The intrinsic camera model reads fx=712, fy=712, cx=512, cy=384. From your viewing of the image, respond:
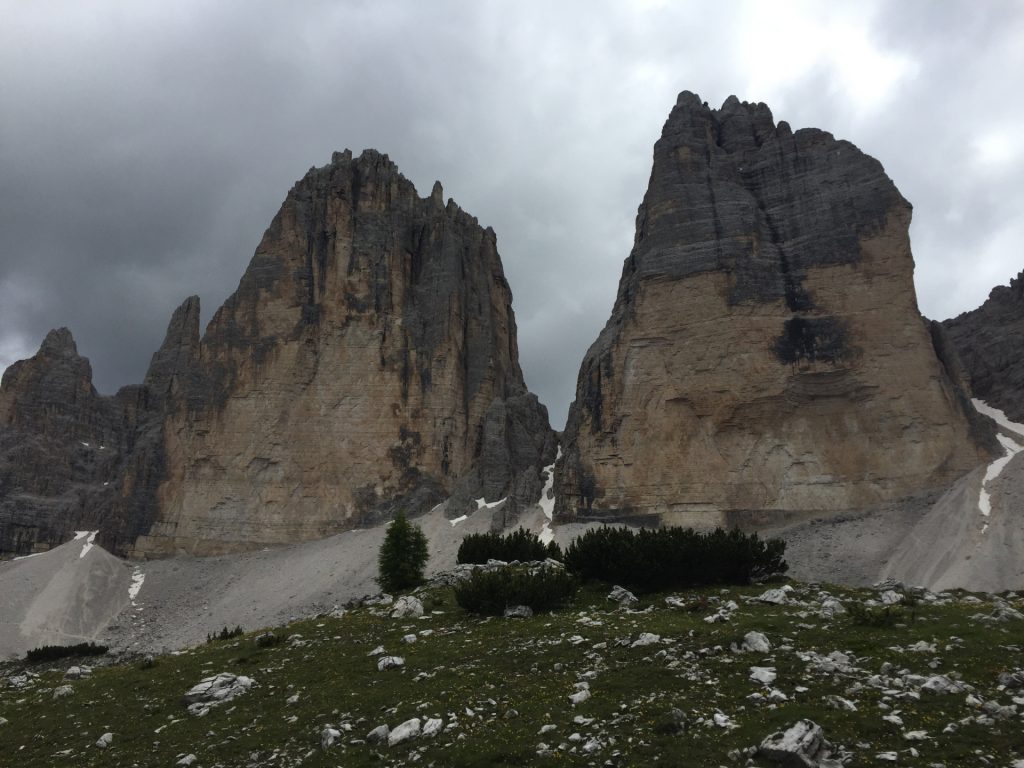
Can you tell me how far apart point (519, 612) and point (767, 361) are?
5543 cm

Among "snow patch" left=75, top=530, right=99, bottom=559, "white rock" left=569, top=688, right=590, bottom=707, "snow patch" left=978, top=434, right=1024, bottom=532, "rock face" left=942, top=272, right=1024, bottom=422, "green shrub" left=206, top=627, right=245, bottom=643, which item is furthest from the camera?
"snow patch" left=75, top=530, right=99, bottom=559

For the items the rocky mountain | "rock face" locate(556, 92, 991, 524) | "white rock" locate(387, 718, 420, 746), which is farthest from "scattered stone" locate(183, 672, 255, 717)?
the rocky mountain

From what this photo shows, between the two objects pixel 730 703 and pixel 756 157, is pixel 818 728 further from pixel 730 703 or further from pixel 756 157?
pixel 756 157

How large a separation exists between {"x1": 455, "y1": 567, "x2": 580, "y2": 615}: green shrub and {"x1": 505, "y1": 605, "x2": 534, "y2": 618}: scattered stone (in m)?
0.26

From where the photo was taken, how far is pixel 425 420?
330 feet

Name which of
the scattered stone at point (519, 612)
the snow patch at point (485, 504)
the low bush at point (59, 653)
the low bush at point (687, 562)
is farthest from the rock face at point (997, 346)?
the low bush at point (59, 653)

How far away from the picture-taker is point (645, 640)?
56.0ft

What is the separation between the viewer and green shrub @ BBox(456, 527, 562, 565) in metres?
39.3

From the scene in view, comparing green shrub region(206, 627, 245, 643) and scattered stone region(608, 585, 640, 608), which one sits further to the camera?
green shrub region(206, 627, 245, 643)

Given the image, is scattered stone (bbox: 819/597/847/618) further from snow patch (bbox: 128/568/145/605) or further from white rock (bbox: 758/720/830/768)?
snow patch (bbox: 128/568/145/605)

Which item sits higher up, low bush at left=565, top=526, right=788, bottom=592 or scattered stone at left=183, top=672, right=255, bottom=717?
low bush at left=565, top=526, right=788, bottom=592

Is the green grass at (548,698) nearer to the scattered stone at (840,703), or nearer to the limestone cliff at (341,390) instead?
the scattered stone at (840,703)

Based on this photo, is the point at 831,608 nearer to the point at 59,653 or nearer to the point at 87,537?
the point at 59,653

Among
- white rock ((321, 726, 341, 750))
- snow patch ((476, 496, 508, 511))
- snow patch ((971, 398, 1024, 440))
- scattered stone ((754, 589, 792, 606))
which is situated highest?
snow patch ((971, 398, 1024, 440))
